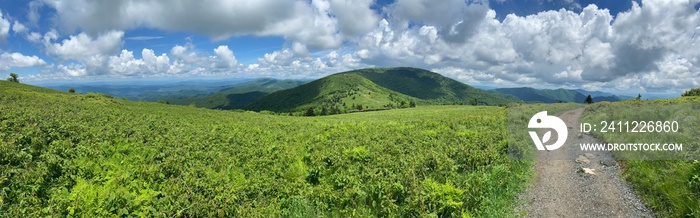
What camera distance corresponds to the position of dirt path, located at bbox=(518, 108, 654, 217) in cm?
1162

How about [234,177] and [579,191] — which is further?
[579,191]

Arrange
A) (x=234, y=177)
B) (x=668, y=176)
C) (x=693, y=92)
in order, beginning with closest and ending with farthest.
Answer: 1. (x=668, y=176)
2. (x=234, y=177)
3. (x=693, y=92)

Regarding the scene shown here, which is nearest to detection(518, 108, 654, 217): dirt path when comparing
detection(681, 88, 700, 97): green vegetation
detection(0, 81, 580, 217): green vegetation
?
detection(0, 81, 580, 217): green vegetation

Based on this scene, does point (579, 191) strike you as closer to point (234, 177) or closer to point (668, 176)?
point (668, 176)

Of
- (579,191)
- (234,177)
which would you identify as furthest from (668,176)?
(234,177)

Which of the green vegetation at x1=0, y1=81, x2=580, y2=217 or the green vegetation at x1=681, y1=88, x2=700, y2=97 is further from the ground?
the green vegetation at x1=681, y1=88, x2=700, y2=97

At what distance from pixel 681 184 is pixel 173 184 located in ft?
60.6

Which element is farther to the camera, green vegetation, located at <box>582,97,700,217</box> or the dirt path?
the dirt path

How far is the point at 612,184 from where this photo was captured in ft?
45.9

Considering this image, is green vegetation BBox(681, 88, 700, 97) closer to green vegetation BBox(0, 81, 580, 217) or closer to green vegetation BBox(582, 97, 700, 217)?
green vegetation BBox(582, 97, 700, 217)

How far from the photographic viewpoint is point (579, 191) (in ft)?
44.5

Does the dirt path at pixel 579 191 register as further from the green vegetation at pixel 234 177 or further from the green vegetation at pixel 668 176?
the green vegetation at pixel 234 177

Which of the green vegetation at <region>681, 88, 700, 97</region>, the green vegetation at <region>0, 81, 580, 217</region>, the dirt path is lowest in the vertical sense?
the dirt path

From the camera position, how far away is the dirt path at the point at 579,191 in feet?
38.1
